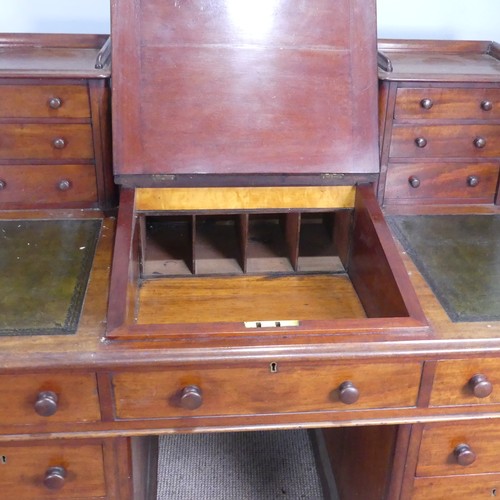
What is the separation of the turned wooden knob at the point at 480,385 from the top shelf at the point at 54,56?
99cm

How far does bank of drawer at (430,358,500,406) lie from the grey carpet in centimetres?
85

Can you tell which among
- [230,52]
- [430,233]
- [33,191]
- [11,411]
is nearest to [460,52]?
[430,233]

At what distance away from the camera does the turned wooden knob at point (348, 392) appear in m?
1.16

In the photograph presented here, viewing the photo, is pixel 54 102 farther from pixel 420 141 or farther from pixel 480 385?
pixel 480 385

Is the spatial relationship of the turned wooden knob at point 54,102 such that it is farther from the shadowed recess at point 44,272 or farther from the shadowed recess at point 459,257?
the shadowed recess at point 459,257

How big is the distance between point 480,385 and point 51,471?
85cm

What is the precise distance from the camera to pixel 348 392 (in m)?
1.16

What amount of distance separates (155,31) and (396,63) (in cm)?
60

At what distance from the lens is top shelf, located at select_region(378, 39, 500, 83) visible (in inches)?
58.0

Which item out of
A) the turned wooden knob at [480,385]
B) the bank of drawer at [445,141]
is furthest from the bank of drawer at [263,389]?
the bank of drawer at [445,141]

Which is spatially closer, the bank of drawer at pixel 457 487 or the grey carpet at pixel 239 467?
the bank of drawer at pixel 457 487

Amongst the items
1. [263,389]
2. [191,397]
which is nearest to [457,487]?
[263,389]

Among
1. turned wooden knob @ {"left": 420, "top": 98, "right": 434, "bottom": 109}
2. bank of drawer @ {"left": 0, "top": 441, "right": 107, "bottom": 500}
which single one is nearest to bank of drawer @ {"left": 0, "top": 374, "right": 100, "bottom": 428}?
bank of drawer @ {"left": 0, "top": 441, "right": 107, "bottom": 500}

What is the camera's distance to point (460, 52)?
1.71 metres
